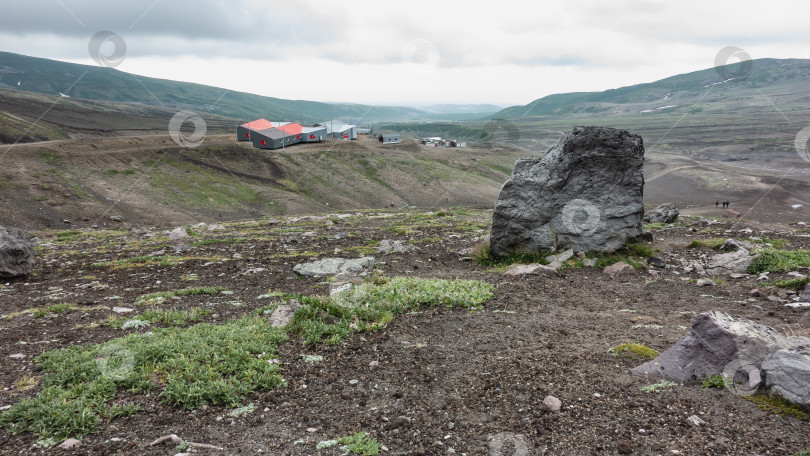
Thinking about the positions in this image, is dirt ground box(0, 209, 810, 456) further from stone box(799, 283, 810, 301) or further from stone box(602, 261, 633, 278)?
stone box(799, 283, 810, 301)

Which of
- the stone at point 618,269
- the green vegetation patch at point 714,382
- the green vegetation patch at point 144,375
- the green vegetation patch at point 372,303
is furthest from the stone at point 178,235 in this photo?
the green vegetation patch at point 714,382

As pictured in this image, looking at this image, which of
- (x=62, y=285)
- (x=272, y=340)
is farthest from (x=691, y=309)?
(x=62, y=285)

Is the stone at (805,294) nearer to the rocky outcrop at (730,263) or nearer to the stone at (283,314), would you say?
the rocky outcrop at (730,263)

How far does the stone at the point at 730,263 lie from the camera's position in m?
13.7

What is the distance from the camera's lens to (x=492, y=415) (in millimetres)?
6195

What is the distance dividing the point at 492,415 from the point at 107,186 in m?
48.8

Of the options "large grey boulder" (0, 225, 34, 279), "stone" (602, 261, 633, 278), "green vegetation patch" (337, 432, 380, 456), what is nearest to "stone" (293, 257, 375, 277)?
"stone" (602, 261, 633, 278)

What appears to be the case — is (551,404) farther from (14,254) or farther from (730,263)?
(14,254)

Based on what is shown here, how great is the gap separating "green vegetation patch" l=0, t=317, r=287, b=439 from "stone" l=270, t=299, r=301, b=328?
2.20 feet

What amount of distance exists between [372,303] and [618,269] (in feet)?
28.3

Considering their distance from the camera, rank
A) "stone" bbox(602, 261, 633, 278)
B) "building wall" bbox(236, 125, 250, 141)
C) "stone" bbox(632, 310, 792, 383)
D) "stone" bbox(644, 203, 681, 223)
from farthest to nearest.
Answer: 1. "building wall" bbox(236, 125, 250, 141)
2. "stone" bbox(644, 203, 681, 223)
3. "stone" bbox(602, 261, 633, 278)
4. "stone" bbox(632, 310, 792, 383)

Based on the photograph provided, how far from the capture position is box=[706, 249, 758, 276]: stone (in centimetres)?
1367

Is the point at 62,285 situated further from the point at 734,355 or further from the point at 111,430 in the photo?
the point at 734,355

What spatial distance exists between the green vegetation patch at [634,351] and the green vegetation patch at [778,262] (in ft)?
26.1
